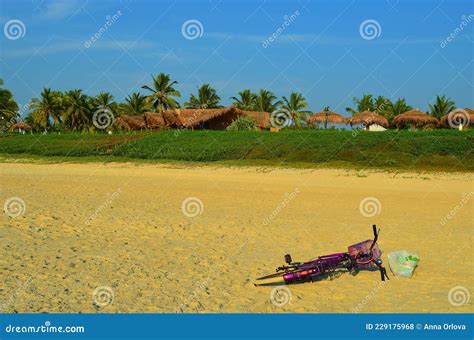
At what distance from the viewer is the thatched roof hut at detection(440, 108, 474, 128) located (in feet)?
138

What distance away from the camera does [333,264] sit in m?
7.18

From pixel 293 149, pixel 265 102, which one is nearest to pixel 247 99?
pixel 265 102

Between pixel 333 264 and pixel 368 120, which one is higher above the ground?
pixel 368 120

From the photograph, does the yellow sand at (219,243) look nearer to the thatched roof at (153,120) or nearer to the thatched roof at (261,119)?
the thatched roof at (261,119)

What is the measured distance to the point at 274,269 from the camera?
7820 mm

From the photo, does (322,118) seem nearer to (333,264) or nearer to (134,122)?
(134,122)

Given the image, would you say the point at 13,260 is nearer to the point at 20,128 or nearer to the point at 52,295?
the point at 52,295

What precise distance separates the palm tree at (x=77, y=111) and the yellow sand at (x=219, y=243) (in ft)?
141

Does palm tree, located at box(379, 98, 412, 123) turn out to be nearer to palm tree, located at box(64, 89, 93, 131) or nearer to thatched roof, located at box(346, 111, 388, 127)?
thatched roof, located at box(346, 111, 388, 127)

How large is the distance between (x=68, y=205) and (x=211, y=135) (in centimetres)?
1889

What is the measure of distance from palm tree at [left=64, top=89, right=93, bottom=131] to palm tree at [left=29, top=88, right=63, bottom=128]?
1.05m

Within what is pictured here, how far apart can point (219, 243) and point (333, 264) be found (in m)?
2.68

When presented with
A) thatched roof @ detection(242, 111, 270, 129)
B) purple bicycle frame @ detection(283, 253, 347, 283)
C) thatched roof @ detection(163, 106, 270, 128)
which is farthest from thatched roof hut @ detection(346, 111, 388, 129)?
purple bicycle frame @ detection(283, 253, 347, 283)

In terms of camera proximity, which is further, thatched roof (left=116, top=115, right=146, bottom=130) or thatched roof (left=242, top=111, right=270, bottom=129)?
thatched roof (left=116, top=115, right=146, bottom=130)
